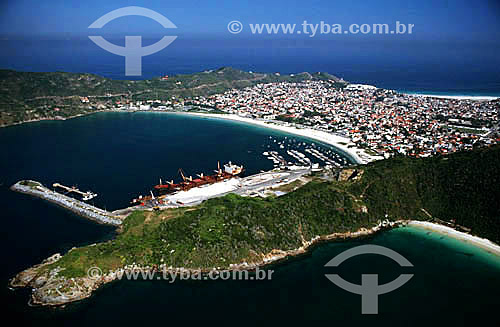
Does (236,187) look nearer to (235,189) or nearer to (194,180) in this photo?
(235,189)

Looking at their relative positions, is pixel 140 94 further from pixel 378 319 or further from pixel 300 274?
pixel 378 319

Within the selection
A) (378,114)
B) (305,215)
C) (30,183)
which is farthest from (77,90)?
(305,215)

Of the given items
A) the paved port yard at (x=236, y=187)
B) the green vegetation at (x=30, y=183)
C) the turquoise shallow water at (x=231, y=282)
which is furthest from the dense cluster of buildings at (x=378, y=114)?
the green vegetation at (x=30, y=183)

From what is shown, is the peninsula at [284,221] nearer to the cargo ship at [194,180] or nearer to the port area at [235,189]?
the port area at [235,189]

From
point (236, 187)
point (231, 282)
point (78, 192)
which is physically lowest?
point (231, 282)

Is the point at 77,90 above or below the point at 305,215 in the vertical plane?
above

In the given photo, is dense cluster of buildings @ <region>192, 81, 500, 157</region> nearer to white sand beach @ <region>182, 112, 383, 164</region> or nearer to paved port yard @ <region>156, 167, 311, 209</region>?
white sand beach @ <region>182, 112, 383, 164</region>

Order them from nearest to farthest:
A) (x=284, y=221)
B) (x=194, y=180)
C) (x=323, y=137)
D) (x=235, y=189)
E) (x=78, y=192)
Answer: (x=284, y=221), (x=78, y=192), (x=235, y=189), (x=194, y=180), (x=323, y=137)
